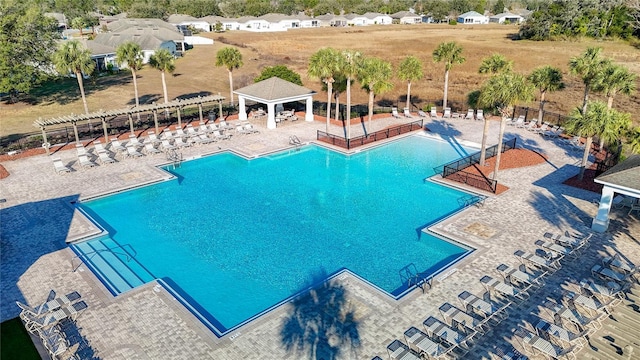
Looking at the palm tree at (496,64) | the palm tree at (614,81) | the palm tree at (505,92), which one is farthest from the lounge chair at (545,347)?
the palm tree at (496,64)

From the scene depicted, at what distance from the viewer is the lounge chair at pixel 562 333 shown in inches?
503

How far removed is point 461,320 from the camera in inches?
539

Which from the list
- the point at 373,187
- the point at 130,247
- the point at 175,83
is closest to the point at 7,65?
the point at 175,83

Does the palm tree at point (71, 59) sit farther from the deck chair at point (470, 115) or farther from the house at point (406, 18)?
the house at point (406, 18)

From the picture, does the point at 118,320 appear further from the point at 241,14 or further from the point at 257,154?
the point at 241,14

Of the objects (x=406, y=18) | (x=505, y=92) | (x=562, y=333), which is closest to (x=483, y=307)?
(x=562, y=333)

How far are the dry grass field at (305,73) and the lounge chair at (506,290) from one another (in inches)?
1266

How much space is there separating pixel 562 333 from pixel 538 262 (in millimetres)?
4147

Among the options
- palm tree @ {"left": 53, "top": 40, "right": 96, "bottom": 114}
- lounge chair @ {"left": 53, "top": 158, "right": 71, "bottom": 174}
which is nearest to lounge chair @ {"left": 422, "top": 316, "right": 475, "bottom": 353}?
lounge chair @ {"left": 53, "top": 158, "right": 71, "bottom": 174}

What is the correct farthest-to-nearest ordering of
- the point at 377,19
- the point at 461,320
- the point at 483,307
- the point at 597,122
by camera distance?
1. the point at 377,19
2. the point at 597,122
3. the point at 483,307
4. the point at 461,320

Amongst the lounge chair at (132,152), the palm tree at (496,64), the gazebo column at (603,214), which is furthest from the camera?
the palm tree at (496,64)

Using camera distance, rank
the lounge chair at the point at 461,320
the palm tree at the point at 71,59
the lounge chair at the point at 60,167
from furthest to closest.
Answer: the palm tree at the point at 71,59, the lounge chair at the point at 60,167, the lounge chair at the point at 461,320

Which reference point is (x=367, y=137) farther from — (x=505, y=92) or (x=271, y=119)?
(x=505, y=92)

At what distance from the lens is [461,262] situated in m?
17.4
